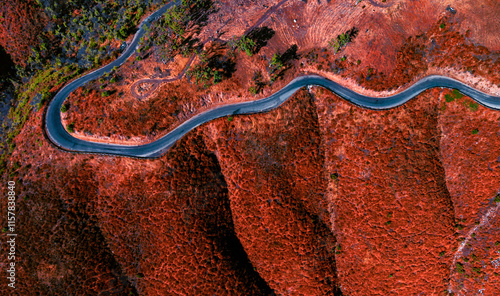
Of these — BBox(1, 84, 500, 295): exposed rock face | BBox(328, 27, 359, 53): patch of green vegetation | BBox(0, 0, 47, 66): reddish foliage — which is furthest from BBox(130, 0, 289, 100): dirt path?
BBox(0, 0, 47, 66): reddish foliage

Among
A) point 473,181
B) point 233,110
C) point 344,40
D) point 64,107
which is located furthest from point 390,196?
point 64,107

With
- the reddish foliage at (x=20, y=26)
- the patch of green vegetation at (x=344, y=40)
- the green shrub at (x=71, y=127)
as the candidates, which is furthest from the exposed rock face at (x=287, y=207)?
the reddish foliage at (x=20, y=26)

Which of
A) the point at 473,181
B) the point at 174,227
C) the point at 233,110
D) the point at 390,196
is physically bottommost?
the point at 473,181

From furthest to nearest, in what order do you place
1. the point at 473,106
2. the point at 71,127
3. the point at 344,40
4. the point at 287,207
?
the point at 71,127 < the point at 344,40 < the point at 287,207 < the point at 473,106

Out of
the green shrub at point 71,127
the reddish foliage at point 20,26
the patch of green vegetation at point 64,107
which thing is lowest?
the green shrub at point 71,127

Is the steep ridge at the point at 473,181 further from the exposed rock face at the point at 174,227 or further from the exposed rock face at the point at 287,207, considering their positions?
the exposed rock face at the point at 174,227

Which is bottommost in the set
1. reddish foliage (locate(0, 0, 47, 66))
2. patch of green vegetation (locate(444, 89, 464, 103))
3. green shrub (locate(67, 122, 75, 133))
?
patch of green vegetation (locate(444, 89, 464, 103))

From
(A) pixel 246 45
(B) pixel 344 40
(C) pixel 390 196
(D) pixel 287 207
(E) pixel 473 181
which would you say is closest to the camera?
(C) pixel 390 196

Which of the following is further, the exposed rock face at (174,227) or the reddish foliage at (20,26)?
the reddish foliage at (20,26)

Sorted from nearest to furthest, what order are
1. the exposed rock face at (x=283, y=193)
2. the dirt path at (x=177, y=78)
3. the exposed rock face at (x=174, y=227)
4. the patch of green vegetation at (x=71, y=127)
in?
the exposed rock face at (x=174, y=227) < the exposed rock face at (x=283, y=193) < the patch of green vegetation at (x=71, y=127) < the dirt path at (x=177, y=78)

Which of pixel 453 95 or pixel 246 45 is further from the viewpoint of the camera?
pixel 246 45

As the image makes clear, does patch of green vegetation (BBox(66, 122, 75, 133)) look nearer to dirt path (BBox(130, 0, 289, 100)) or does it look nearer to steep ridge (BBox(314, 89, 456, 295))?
dirt path (BBox(130, 0, 289, 100))

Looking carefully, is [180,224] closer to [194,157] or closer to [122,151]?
[194,157]

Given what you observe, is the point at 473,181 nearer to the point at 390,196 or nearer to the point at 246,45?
the point at 390,196
